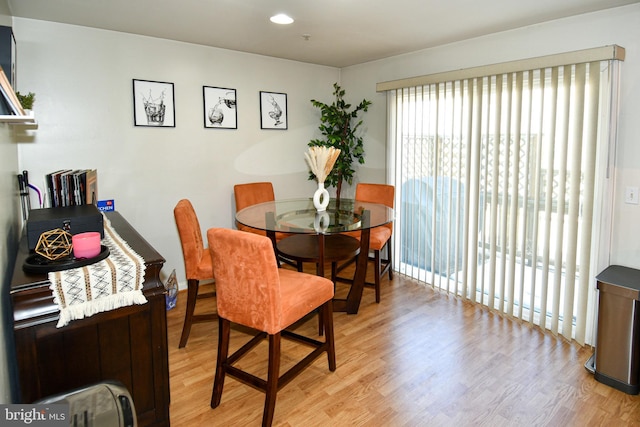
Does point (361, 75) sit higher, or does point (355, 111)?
point (361, 75)

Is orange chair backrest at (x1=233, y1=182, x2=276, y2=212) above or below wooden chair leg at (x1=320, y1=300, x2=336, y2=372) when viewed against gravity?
above

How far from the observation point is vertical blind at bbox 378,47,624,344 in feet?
9.01

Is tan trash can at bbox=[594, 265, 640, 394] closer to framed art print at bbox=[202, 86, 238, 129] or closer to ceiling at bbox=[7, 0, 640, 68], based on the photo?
ceiling at bbox=[7, 0, 640, 68]

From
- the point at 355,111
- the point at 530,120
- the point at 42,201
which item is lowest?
the point at 42,201

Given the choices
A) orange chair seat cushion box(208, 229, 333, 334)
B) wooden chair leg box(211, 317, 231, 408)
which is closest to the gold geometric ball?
orange chair seat cushion box(208, 229, 333, 334)

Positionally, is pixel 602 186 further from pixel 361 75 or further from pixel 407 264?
pixel 361 75

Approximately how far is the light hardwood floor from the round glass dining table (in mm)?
296

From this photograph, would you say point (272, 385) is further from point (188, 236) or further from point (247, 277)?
point (188, 236)

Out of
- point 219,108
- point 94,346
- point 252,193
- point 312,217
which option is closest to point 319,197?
point 312,217

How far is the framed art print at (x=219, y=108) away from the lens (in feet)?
12.5

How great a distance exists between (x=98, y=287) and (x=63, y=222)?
42 centimetres

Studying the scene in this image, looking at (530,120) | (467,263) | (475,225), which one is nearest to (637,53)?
(530,120)

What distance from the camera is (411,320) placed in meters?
3.24

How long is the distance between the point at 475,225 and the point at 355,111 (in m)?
1.87
